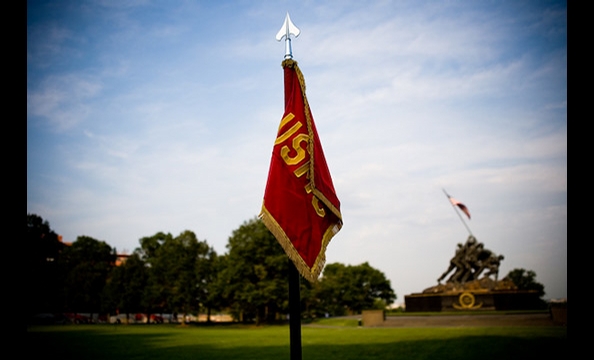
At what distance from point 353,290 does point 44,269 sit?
4324 centimetres

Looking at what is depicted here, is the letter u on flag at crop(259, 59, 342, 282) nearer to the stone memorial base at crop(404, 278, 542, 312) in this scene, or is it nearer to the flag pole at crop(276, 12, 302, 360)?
the flag pole at crop(276, 12, 302, 360)

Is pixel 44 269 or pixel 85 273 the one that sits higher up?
pixel 44 269

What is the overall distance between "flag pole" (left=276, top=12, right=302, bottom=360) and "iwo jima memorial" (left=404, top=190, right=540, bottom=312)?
99.6ft

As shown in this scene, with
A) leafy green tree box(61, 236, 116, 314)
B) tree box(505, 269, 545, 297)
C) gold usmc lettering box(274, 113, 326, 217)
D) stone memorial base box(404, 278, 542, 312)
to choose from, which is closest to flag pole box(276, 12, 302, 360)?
gold usmc lettering box(274, 113, 326, 217)

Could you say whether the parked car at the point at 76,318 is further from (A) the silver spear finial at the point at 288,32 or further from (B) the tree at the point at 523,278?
(B) the tree at the point at 523,278

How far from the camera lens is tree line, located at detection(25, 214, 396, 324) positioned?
38781 millimetres

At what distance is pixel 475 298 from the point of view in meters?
31.3

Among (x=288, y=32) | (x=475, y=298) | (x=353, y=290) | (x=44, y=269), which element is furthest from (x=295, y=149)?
(x=353, y=290)

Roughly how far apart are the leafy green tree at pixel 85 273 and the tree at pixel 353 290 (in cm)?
2830

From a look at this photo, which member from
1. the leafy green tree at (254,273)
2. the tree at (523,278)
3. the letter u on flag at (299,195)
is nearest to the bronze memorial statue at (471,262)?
the leafy green tree at (254,273)

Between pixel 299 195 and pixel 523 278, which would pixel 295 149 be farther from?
pixel 523 278
